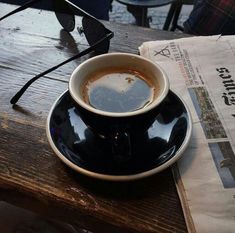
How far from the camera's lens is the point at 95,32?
0.63m

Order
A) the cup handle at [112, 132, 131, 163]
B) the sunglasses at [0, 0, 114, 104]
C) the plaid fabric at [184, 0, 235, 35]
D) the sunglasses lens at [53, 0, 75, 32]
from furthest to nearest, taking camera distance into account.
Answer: the plaid fabric at [184, 0, 235, 35] → the sunglasses lens at [53, 0, 75, 32] → the sunglasses at [0, 0, 114, 104] → the cup handle at [112, 132, 131, 163]

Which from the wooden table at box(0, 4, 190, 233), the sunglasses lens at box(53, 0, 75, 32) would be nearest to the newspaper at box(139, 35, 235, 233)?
the wooden table at box(0, 4, 190, 233)

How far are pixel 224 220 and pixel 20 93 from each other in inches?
A: 13.9

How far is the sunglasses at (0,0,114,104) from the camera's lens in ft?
1.80

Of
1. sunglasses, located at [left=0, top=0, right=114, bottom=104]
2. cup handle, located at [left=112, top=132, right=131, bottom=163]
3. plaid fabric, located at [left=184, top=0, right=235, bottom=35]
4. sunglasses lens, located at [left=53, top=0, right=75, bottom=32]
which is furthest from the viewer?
plaid fabric, located at [left=184, top=0, right=235, bottom=35]

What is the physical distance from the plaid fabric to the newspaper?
0.32 metres

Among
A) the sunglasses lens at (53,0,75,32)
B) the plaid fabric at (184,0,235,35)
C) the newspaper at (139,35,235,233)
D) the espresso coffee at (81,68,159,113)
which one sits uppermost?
the espresso coffee at (81,68,159,113)

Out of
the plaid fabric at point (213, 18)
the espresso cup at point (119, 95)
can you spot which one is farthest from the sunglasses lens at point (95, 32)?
the plaid fabric at point (213, 18)

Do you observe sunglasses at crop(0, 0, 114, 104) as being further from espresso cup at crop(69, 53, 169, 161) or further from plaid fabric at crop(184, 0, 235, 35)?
plaid fabric at crop(184, 0, 235, 35)

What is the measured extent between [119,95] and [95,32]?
232 millimetres

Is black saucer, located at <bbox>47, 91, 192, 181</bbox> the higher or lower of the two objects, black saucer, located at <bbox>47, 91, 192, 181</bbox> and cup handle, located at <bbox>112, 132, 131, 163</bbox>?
the lower

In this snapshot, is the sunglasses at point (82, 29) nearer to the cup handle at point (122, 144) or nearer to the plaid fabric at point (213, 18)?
the cup handle at point (122, 144)

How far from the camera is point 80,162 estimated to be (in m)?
0.39

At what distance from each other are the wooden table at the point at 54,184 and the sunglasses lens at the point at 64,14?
13 centimetres
